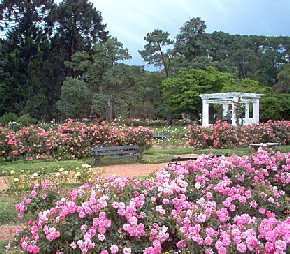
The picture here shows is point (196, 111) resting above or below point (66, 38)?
below

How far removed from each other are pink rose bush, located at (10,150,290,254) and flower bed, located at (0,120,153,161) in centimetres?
778

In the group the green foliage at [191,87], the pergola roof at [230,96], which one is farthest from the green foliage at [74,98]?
the pergola roof at [230,96]

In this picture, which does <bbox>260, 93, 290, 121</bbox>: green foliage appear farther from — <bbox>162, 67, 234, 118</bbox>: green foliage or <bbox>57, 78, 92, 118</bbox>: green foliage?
<bbox>57, 78, 92, 118</bbox>: green foliage

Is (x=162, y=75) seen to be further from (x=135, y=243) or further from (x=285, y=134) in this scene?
(x=135, y=243)

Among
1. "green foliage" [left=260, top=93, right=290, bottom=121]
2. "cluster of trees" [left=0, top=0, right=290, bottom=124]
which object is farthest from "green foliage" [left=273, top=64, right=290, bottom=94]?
"green foliage" [left=260, top=93, right=290, bottom=121]

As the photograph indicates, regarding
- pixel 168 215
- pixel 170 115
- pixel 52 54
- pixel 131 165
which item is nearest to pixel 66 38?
pixel 52 54

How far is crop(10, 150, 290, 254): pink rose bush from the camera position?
10.1ft

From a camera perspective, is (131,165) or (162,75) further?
(162,75)

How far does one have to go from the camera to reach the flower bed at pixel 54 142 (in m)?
12.2

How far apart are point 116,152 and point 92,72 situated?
2452 cm

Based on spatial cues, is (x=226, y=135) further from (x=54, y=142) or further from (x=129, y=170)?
(x=54, y=142)

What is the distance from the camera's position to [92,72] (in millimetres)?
36156

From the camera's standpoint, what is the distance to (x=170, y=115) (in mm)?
39500

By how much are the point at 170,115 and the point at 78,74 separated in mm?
9681
